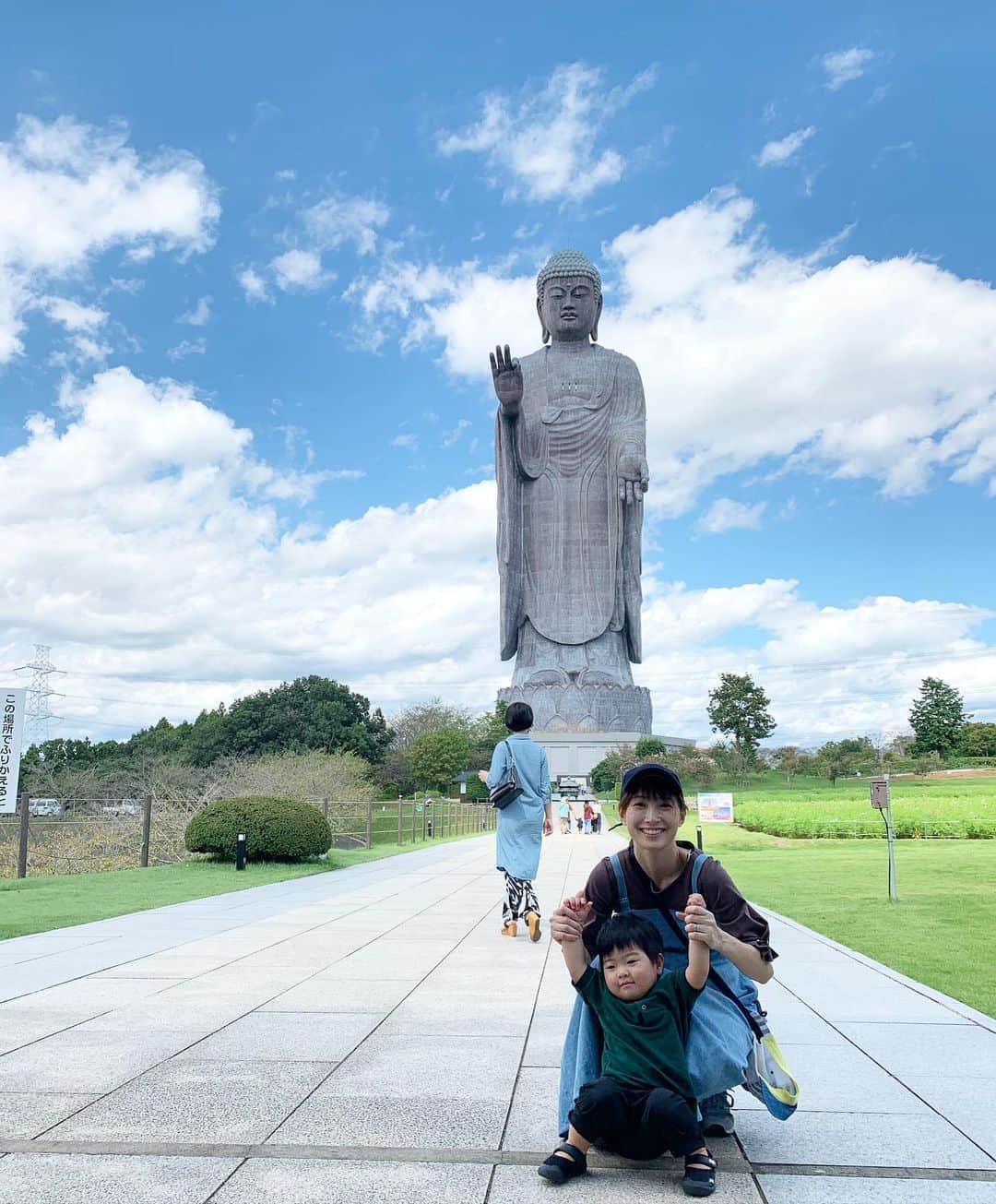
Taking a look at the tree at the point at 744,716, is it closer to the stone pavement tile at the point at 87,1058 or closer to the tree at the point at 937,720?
the tree at the point at 937,720

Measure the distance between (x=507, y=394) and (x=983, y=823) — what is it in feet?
43.3

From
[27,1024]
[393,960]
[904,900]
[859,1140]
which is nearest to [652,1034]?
[859,1140]

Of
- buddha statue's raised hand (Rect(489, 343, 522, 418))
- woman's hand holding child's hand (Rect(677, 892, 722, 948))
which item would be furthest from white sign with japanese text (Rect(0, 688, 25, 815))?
buddha statue's raised hand (Rect(489, 343, 522, 418))

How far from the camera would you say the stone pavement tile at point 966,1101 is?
295cm

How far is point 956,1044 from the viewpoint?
3.98 m

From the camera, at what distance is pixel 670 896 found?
2.90 metres

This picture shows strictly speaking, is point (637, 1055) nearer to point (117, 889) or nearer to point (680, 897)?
point (680, 897)

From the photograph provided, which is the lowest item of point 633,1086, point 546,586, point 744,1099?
point 744,1099

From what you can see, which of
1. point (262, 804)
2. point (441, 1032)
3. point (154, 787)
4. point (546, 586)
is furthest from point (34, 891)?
point (546, 586)


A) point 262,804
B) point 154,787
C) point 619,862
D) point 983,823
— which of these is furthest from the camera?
point 154,787

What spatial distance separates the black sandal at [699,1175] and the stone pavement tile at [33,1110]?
5.72 ft

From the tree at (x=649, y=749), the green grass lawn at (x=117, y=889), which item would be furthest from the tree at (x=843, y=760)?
the green grass lawn at (x=117, y=889)

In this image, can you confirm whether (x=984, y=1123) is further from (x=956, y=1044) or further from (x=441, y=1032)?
(x=441, y=1032)

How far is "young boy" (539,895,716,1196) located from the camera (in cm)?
257
